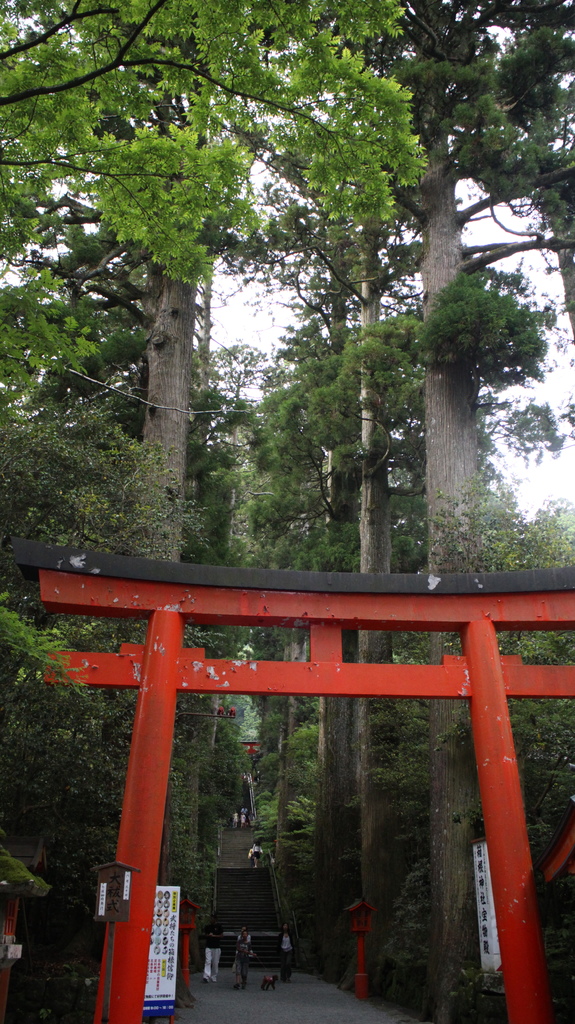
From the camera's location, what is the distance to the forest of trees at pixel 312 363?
229 inches

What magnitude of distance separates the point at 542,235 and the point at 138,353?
6.06m

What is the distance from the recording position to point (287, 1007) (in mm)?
11258

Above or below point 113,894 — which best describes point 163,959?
below

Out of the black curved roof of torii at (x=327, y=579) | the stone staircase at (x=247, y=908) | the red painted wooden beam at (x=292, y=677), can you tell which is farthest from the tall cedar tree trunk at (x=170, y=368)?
the stone staircase at (x=247, y=908)

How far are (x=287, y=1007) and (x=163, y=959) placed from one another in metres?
4.42

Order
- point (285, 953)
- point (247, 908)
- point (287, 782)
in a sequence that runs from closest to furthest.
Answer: point (285, 953), point (247, 908), point (287, 782)

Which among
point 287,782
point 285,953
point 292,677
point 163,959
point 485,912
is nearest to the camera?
point 292,677

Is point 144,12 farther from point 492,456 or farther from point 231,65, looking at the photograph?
point 492,456

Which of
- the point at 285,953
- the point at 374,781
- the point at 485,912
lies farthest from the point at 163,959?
the point at 285,953

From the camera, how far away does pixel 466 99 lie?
10664 millimetres

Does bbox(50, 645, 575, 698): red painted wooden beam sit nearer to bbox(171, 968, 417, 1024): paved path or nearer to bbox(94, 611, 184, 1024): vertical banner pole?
bbox(94, 611, 184, 1024): vertical banner pole

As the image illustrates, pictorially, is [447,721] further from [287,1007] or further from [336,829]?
[336,829]

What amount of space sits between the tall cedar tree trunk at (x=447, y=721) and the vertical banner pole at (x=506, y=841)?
7.80 ft

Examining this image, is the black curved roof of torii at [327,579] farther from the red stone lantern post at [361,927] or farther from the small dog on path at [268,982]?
the small dog on path at [268,982]
